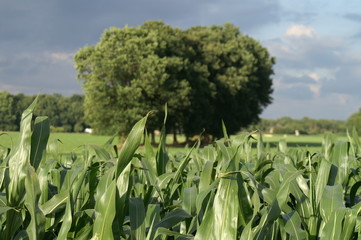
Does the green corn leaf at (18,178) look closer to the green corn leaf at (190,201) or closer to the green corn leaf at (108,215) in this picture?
the green corn leaf at (108,215)

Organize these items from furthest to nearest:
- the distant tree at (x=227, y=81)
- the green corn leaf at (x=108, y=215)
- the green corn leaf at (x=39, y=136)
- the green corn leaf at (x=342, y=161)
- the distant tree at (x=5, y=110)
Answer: the distant tree at (x=227, y=81), the distant tree at (x=5, y=110), the green corn leaf at (x=342, y=161), the green corn leaf at (x=39, y=136), the green corn leaf at (x=108, y=215)

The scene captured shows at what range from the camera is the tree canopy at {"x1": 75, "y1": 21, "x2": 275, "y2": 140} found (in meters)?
32.2

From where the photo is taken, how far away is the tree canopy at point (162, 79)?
3216 centimetres

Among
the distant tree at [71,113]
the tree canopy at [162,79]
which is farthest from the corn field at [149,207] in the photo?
the distant tree at [71,113]

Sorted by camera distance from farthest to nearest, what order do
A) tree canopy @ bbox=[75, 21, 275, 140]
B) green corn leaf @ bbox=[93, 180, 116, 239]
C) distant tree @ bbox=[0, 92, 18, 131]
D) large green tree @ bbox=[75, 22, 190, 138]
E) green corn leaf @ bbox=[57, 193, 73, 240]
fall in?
tree canopy @ bbox=[75, 21, 275, 140]
large green tree @ bbox=[75, 22, 190, 138]
distant tree @ bbox=[0, 92, 18, 131]
green corn leaf @ bbox=[57, 193, 73, 240]
green corn leaf @ bbox=[93, 180, 116, 239]

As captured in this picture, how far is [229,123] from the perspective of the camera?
135ft

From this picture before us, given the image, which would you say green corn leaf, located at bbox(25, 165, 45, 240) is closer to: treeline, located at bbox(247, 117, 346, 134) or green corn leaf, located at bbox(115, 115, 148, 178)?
green corn leaf, located at bbox(115, 115, 148, 178)

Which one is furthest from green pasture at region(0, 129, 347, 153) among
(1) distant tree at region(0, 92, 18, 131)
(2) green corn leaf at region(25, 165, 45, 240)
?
(2) green corn leaf at region(25, 165, 45, 240)

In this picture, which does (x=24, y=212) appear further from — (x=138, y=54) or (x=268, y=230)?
(x=138, y=54)

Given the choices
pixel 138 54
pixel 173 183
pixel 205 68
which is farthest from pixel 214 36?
pixel 173 183

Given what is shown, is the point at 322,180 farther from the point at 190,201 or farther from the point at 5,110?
the point at 5,110

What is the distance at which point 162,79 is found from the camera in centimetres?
3152

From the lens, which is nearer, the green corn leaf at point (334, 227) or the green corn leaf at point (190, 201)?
the green corn leaf at point (334, 227)

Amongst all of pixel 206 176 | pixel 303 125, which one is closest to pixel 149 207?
pixel 206 176
